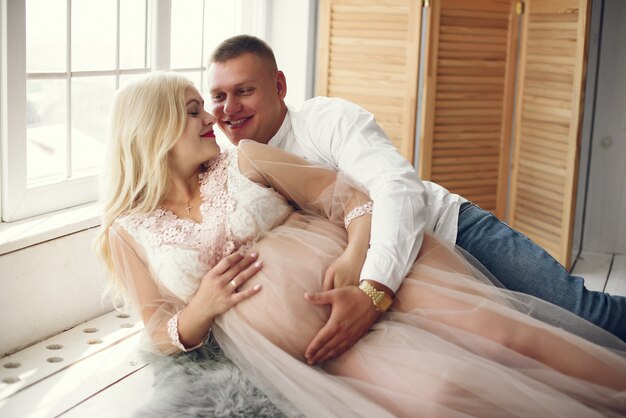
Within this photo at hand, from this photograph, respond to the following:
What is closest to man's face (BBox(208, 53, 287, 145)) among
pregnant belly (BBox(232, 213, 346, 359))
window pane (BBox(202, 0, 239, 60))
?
pregnant belly (BBox(232, 213, 346, 359))

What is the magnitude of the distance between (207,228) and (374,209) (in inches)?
16.5

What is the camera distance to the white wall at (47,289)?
2531 mm

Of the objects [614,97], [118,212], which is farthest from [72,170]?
[614,97]

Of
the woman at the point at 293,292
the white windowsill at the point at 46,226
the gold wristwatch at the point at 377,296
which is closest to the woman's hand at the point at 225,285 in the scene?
the woman at the point at 293,292

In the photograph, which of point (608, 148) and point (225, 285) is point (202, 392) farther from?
point (608, 148)

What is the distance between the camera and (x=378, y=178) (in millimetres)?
1997

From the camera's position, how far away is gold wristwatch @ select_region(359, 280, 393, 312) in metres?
1.74

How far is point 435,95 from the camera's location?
3.96 metres

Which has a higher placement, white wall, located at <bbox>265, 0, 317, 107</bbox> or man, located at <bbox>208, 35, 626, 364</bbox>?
white wall, located at <bbox>265, 0, 317, 107</bbox>

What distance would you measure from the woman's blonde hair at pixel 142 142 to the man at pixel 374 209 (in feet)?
1.03

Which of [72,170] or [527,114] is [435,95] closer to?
[527,114]

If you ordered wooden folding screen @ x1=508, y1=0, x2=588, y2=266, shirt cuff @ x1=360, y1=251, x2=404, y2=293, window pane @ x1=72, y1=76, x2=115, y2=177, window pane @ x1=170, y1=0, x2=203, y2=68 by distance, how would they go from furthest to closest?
wooden folding screen @ x1=508, y1=0, x2=588, y2=266
window pane @ x1=170, y1=0, x2=203, y2=68
window pane @ x1=72, y1=76, x2=115, y2=177
shirt cuff @ x1=360, y1=251, x2=404, y2=293

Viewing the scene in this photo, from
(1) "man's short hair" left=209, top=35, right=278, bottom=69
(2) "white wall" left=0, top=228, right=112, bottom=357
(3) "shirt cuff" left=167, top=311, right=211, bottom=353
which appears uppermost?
(1) "man's short hair" left=209, top=35, right=278, bottom=69

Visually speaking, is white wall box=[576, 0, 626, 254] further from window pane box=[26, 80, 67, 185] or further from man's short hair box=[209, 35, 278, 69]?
window pane box=[26, 80, 67, 185]
